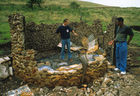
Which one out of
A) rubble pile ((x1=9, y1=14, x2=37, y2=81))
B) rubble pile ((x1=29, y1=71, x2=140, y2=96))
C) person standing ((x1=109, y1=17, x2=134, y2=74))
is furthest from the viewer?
rubble pile ((x1=9, y1=14, x2=37, y2=81))

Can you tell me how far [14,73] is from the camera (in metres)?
6.11

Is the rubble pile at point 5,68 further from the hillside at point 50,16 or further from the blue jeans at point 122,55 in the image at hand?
the hillside at point 50,16

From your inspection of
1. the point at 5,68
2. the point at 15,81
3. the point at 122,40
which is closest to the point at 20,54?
the point at 5,68

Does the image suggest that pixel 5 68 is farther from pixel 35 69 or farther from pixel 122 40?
pixel 122 40

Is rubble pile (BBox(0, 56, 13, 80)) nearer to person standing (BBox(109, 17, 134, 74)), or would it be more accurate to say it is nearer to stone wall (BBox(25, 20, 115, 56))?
stone wall (BBox(25, 20, 115, 56))

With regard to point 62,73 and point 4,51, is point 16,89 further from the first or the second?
point 4,51

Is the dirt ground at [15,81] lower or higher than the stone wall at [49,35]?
lower

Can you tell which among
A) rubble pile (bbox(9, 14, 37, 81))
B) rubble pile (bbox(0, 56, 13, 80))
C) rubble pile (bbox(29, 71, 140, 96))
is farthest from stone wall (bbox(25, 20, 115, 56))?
rubble pile (bbox(29, 71, 140, 96))

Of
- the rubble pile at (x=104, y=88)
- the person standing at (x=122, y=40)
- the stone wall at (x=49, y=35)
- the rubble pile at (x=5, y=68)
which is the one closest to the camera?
the rubble pile at (x=104, y=88)

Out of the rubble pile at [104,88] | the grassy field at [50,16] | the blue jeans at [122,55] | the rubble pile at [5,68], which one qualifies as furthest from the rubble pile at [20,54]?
the grassy field at [50,16]

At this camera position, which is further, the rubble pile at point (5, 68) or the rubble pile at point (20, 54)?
the rubble pile at point (5, 68)

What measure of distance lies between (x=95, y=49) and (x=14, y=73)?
4.76m

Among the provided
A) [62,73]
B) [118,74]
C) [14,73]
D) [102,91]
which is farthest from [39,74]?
[118,74]

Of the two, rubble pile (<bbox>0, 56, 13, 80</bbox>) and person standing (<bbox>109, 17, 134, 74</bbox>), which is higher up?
person standing (<bbox>109, 17, 134, 74</bbox>)
